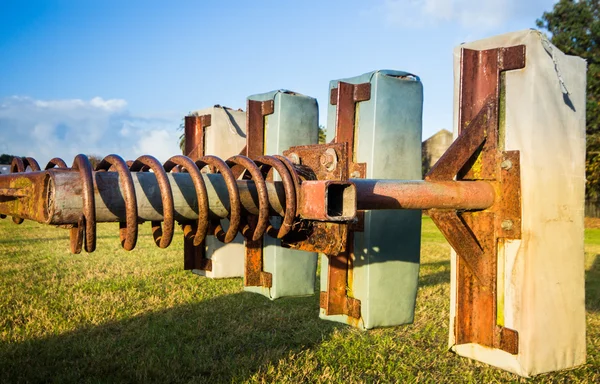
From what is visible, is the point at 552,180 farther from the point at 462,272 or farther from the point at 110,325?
the point at 110,325

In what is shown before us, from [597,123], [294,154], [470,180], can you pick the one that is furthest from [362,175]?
[597,123]

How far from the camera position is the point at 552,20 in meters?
19.5

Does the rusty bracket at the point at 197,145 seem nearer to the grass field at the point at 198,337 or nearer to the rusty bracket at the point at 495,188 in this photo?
the grass field at the point at 198,337

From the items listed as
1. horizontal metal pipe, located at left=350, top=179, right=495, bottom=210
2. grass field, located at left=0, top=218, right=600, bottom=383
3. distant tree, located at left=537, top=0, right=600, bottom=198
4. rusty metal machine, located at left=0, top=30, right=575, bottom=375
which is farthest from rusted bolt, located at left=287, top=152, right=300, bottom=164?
distant tree, located at left=537, top=0, right=600, bottom=198

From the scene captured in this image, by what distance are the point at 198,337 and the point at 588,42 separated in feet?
60.0

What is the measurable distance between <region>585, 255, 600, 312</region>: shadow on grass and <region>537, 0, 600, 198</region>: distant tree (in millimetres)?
9226

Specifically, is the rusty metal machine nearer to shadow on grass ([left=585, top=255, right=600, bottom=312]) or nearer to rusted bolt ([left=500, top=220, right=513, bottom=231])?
rusted bolt ([left=500, top=220, right=513, bottom=231])

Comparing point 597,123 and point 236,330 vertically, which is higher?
point 597,123

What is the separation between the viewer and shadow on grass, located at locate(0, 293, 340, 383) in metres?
3.02

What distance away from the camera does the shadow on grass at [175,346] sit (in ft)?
9.92

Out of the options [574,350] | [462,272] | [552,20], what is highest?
[552,20]

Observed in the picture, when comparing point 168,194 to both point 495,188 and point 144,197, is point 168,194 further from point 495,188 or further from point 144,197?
point 495,188

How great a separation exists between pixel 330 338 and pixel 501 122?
1.92m

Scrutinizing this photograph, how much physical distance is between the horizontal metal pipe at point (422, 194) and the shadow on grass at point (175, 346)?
4.51ft
